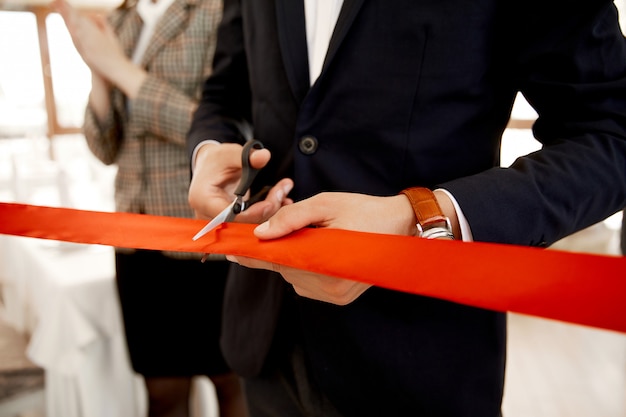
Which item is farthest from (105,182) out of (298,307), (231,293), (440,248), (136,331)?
(440,248)

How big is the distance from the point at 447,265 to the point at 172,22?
0.91 metres

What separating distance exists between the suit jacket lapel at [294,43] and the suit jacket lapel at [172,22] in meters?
0.54

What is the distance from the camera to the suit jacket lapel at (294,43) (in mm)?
530

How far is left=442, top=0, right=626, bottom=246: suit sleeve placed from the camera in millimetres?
409

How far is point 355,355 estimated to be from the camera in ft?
1.77

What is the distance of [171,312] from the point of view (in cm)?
114

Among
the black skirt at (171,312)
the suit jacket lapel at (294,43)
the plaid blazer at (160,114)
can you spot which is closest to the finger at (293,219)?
the suit jacket lapel at (294,43)

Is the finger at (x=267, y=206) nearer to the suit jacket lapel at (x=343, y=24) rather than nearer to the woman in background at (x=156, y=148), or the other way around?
the suit jacket lapel at (x=343, y=24)

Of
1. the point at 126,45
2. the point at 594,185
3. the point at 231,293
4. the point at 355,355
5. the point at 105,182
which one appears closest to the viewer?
the point at 594,185

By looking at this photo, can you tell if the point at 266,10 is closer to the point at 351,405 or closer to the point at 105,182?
the point at 351,405

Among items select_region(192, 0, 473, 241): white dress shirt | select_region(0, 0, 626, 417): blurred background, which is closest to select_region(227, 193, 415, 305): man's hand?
select_region(192, 0, 473, 241): white dress shirt

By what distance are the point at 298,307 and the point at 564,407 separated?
67.9 inches

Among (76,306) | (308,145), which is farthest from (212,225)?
(76,306)

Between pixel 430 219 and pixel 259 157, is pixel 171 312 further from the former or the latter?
pixel 430 219
